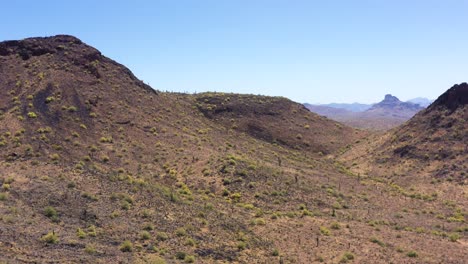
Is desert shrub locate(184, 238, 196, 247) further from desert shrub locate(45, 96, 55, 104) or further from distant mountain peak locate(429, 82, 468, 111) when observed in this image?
distant mountain peak locate(429, 82, 468, 111)

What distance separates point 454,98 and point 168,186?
49171mm

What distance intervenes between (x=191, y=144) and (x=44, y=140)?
1538 centimetres

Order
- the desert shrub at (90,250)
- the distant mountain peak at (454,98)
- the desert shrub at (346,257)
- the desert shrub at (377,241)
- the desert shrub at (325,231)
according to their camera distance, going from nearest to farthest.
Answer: the desert shrub at (90,250) → the desert shrub at (346,257) → the desert shrub at (377,241) → the desert shrub at (325,231) → the distant mountain peak at (454,98)

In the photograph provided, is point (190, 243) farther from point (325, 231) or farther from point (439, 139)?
point (439, 139)

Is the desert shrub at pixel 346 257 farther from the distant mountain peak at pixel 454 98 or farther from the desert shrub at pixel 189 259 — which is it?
the distant mountain peak at pixel 454 98

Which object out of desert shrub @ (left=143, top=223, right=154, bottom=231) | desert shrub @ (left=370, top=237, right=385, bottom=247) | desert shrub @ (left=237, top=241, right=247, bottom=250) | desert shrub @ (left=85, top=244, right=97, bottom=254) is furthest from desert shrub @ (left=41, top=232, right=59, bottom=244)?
desert shrub @ (left=370, top=237, right=385, bottom=247)

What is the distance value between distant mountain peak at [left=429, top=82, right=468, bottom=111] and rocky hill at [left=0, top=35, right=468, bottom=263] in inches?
563

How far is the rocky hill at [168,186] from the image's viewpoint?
20359 millimetres

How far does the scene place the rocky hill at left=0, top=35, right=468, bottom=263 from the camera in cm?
2036

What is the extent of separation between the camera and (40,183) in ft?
86.4

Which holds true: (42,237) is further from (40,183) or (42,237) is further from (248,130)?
(248,130)

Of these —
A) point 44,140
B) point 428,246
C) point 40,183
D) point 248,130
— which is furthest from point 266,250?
point 248,130

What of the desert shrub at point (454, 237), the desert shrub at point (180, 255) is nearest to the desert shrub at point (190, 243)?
the desert shrub at point (180, 255)

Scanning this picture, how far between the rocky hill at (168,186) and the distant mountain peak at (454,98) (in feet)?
46.9
